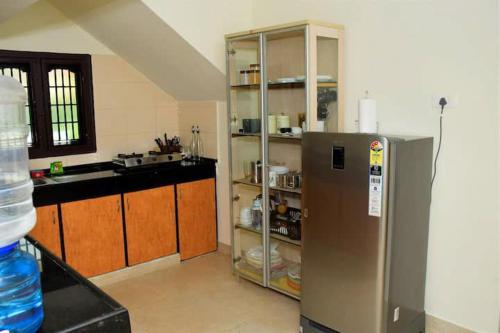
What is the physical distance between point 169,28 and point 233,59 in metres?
0.54

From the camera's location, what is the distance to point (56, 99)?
13.0 ft

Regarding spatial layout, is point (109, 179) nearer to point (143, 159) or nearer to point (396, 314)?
point (143, 159)

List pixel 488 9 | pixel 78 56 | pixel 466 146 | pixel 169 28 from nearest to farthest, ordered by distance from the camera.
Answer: pixel 488 9, pixel 466 146, pixel 169 28, pixel 78 56

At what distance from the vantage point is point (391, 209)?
2.37 metres

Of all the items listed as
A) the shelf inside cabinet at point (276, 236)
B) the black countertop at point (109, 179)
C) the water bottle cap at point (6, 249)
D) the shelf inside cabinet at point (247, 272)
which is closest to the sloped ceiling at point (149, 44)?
the black countertop at point (109, 179)

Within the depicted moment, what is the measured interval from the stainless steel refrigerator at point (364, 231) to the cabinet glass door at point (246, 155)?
0.74 metres

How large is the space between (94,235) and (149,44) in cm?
166

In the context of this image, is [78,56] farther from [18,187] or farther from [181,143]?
[18,187]

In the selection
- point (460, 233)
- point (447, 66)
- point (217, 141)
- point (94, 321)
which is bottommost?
point (460, 233)

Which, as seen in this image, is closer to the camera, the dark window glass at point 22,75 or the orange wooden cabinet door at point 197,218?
the dark window glass at point 22,75

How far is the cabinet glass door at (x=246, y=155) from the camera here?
3406 millimetres

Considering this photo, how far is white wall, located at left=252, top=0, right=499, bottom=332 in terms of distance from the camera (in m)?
2.45

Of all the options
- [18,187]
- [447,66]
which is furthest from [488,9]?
[18,187]

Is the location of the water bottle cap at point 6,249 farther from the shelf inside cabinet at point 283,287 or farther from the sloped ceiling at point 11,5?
the shelf inside cabinet at point 283,287
